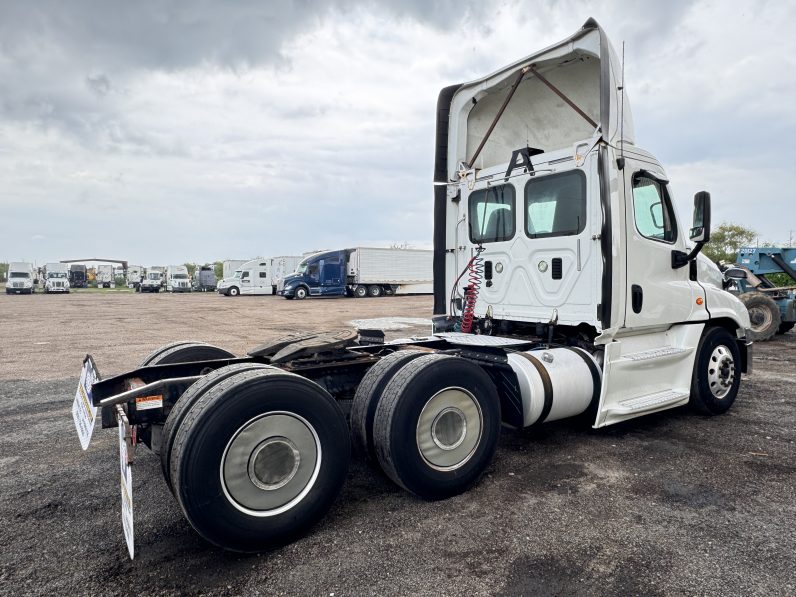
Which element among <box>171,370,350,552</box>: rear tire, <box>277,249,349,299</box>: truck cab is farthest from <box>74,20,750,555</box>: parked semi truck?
<box>277,249,349,299</box>: truck cab

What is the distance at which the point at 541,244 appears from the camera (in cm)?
546

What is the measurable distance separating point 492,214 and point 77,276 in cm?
6208

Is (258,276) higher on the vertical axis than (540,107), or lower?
lower

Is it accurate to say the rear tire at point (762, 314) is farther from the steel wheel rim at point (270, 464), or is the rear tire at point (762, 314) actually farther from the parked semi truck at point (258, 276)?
the parked semi truck at point (258, 276)

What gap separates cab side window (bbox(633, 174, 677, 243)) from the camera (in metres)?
5.18

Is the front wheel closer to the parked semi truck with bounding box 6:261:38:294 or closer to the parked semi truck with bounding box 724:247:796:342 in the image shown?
the parked semi truck with bounding box 724:247:796:342

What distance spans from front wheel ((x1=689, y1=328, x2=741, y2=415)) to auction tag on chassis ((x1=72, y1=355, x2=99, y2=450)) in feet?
18.6

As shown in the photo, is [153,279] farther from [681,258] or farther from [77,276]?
[681,258]

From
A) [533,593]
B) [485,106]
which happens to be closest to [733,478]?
[533,593]

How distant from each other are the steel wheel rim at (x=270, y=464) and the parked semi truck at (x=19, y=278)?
4992 centimetres

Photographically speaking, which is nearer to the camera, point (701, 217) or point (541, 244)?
point (701, 217)

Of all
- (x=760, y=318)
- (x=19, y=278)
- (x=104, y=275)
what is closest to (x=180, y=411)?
(x=760, y=318)

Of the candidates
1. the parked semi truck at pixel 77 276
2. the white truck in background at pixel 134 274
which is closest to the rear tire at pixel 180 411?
the white truck in background at pixel 134 274

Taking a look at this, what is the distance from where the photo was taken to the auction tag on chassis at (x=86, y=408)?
337 cm
